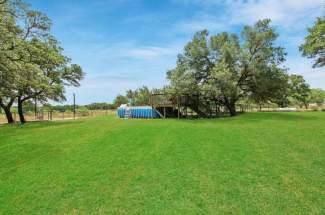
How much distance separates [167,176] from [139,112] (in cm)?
1629

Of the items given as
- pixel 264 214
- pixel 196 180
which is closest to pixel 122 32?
pixel 196 180

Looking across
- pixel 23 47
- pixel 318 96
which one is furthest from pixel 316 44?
pixel 318 96

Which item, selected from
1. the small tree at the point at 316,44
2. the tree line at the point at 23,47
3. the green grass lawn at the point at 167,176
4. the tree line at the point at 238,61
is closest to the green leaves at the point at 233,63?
the tree line at the point at 238,61

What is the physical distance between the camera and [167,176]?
5363 millimetres

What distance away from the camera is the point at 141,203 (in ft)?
14.2

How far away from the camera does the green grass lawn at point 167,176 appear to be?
13.9ft

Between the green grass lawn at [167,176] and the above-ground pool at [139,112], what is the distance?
38.4 ft

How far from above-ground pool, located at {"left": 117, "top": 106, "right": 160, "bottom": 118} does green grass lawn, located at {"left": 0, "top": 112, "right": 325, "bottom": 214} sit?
461 inches

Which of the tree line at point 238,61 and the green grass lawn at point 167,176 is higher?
the tree line at point 238,61

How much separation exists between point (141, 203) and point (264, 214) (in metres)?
2.00

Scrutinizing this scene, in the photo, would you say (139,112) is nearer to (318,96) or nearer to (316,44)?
(316,44)

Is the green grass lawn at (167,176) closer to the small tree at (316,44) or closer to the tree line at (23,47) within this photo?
the tree line at (23,47)

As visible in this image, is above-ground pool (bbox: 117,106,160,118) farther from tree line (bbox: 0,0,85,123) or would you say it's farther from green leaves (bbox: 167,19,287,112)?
tree line (bbox: 0,0,85,123)

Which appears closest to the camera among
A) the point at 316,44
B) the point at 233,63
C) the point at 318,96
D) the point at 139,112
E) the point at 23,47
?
the point at 23,47
